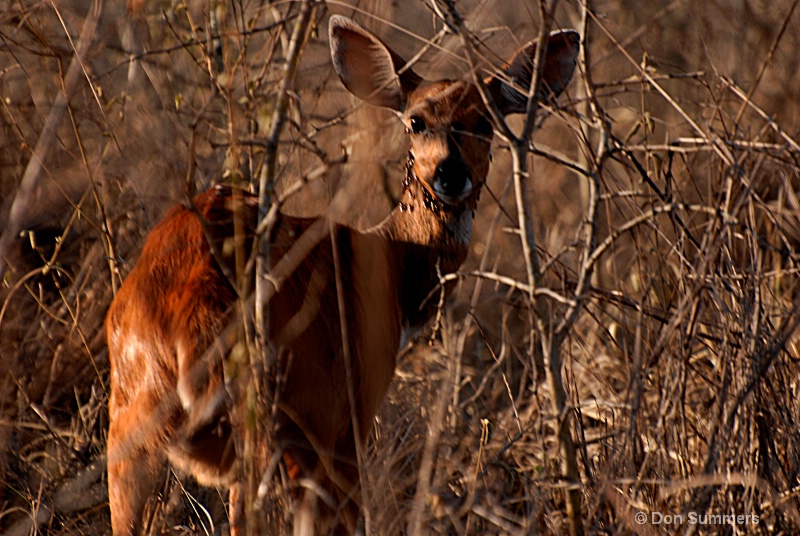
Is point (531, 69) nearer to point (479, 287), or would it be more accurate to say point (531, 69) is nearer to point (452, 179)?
point (452, 179)

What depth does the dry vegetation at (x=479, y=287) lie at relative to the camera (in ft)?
11.0

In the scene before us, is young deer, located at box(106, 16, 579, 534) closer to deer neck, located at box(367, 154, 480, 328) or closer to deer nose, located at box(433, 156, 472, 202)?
deer nose, located at box(433, 156, 472, 202)

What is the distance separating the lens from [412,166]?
4613mm

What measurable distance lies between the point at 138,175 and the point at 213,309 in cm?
114

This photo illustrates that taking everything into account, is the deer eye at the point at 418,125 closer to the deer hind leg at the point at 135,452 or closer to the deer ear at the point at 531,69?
the deer ear at the point at 531,69

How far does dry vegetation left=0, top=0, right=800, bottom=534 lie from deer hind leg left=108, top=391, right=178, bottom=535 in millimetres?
301

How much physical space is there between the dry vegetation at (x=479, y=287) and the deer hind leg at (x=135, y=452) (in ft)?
0.99

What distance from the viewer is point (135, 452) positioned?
342 centimetres

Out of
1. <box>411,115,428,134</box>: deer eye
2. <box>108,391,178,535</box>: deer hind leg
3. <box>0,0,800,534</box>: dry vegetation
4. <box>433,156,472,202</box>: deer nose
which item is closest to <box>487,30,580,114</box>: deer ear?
<box>0,0,800,534</box>: dry vegetation

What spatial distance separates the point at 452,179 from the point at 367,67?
0.77 metres

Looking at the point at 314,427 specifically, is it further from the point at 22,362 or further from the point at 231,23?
the point at 231,23

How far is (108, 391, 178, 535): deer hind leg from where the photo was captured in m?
3.37

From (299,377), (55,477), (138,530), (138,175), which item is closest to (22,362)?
(55,477)

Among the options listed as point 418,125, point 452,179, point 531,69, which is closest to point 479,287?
point 452,179
